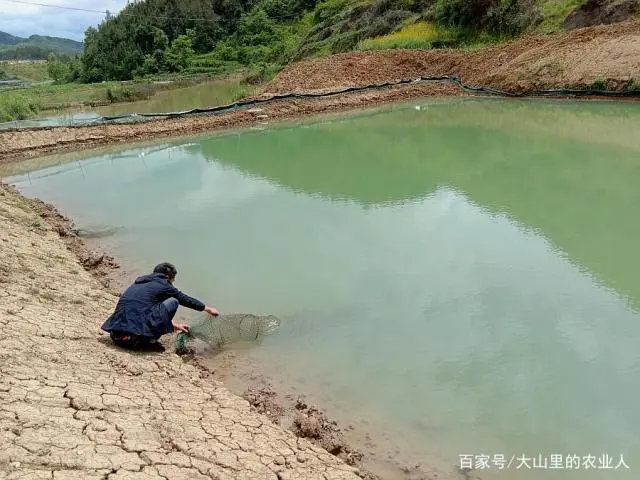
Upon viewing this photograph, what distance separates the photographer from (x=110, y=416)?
335cm

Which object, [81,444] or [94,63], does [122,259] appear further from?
[94,63]

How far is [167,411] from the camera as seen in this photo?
3.71m

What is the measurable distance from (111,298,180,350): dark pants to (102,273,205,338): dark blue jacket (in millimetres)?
43

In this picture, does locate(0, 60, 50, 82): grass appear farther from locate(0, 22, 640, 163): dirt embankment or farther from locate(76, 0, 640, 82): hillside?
locate(0, 22, 640, 163): dirt embankment

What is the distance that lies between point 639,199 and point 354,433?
700 cm

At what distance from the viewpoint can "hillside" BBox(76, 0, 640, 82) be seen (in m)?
25.3

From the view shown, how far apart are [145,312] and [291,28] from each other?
52.9 metres

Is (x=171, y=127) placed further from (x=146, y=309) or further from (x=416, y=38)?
(x=416, y=38)

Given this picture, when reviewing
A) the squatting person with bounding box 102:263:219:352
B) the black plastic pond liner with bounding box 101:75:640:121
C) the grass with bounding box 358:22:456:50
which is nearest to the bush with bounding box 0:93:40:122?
the black plastic pond liner with bounding box 101:75:640:121

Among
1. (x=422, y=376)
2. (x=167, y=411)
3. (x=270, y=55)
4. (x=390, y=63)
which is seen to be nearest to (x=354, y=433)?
(x=422, y=376)

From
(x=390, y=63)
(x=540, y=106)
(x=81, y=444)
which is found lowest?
(x=81, y=444)

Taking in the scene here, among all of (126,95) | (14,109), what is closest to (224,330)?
(14,109)

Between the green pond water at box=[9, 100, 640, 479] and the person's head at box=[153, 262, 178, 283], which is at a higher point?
the person's head at box=[153, 262, 178, 283]

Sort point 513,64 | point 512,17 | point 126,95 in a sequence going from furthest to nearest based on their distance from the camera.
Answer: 1. point 126,95
2. point 512,17
3. point 513,64
